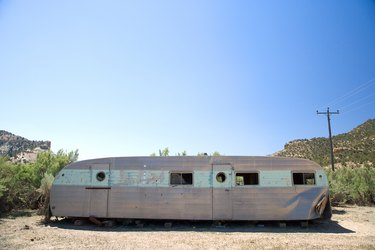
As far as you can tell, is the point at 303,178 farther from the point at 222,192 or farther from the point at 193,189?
the point at 193,189

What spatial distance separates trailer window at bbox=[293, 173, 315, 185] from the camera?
35.6ft

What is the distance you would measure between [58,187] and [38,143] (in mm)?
71069

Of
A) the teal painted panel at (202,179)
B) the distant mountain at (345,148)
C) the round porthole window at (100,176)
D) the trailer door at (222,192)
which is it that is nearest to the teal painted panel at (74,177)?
the round porthole window at (100,176)

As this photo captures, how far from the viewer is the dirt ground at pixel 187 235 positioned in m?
7.89

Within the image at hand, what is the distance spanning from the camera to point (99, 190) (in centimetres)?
1103

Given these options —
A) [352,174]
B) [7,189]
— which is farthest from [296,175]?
[7,189]

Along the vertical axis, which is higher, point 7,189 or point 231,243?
point 7,189

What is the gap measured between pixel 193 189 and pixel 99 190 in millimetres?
3865

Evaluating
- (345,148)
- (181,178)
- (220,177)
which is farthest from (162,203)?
(345,148)

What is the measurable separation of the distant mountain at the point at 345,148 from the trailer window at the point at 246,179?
112 feet

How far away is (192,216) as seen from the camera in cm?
1053

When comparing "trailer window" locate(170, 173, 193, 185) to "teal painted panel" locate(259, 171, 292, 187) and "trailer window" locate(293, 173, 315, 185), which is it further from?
"trailer window" locate(293, 173, 315, 185)

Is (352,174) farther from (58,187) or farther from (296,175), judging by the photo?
(58,187)

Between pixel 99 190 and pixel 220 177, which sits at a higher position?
pixel 220 177
